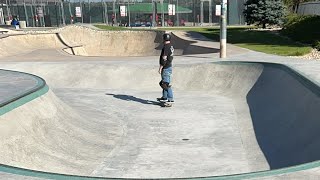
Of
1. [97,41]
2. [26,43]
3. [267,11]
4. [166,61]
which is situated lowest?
[97,41]

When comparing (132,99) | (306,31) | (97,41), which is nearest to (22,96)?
(132,99)

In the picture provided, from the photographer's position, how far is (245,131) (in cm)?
859

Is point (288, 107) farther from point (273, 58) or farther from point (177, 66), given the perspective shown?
point (273, 58)

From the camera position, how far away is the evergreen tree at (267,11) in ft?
101

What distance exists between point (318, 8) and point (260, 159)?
1141 inches

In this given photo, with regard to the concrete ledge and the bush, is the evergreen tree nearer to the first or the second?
the bush

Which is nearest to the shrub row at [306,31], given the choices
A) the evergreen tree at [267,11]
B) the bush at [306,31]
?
the bush at [306,31]

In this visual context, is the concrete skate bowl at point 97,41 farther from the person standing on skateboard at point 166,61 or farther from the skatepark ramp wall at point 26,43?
the person standing on skateboard at point 166,61

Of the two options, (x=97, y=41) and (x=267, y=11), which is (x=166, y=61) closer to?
(x=97, y=41)

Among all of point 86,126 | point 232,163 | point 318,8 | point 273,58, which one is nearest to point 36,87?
point 86,126

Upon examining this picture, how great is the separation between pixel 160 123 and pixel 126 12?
38531 mm

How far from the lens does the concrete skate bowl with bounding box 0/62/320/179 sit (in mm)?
6086

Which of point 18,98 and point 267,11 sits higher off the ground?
point 267,11

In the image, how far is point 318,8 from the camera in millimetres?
31859
